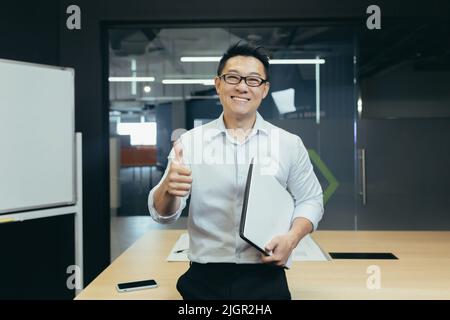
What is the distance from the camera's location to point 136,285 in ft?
4.00

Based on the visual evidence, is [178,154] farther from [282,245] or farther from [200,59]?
[200,59]

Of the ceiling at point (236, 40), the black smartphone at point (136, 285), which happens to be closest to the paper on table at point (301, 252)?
the black smartphone at point (136, 285)

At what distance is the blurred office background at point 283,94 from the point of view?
2.58m

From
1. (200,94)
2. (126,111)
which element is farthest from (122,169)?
(200,94)

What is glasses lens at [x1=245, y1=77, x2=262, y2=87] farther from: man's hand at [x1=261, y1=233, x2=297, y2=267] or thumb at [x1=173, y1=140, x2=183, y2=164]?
man's hand at [x1=261, y1=233, x2=297, y2=267]

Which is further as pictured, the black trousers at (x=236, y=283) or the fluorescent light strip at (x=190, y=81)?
the fluorescent light strip at (x=190, y=81)

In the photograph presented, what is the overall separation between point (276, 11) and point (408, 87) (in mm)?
1367

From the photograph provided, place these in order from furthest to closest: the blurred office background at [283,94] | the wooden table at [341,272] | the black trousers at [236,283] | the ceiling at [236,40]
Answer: the ceiling at [236,40] → the blurred office background at [283,94] → the wooden table at [341,272] → the black trousers at [236,283]

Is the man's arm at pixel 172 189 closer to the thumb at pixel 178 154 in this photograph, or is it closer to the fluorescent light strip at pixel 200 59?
the thumb at pixel 178 154

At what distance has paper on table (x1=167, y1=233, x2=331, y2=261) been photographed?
1551 mm

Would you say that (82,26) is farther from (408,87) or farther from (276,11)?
(408,87)

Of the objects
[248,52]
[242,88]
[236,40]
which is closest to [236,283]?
[242,88]

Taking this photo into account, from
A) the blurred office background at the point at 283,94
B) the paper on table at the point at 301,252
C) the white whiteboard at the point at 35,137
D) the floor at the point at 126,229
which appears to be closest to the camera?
the paper on table at the point at 301,252
